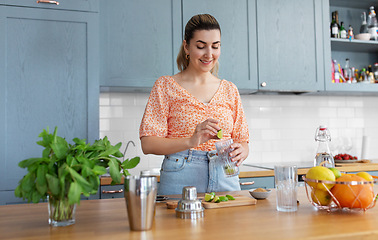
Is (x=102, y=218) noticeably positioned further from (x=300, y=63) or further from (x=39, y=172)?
(x=300, y=63)

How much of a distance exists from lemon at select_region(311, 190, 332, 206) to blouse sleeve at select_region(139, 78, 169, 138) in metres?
0.81

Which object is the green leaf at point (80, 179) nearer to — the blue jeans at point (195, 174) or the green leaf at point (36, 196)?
the green leaf at point (36, 196)

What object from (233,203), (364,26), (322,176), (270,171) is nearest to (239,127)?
(233,203)

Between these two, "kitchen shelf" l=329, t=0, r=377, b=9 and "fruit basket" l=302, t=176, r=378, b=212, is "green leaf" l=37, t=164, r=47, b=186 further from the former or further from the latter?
"kitchen shelf" l=329, t=0, r=377, b=9

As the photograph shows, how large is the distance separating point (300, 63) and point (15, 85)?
223 cm

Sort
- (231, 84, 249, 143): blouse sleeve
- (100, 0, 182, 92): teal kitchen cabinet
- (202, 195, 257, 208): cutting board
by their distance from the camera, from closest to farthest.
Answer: (202, 195, 257, 208): cutting board
(231, 84, 249, 143): blouse sleeve
(100, 0, 182, 92): teal kitchen cabinet

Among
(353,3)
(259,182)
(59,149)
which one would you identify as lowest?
(259,182)

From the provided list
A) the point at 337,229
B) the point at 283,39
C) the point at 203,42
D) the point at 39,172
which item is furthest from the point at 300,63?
the point at 39,172

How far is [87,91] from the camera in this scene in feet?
8.27

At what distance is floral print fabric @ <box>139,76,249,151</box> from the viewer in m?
1.75

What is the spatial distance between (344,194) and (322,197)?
0.07m

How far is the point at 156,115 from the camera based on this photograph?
69.7 inches

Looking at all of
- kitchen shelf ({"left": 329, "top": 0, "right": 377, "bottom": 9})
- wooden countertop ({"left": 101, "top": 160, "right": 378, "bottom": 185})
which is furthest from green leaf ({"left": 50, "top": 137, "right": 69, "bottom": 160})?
kitchen shelf ({"left": 329, "top": 0, "right": 377, "bottom": 9})

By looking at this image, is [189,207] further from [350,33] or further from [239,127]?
[350,33]
